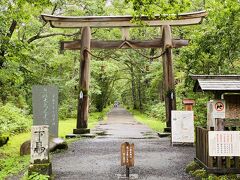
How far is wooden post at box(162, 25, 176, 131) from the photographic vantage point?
16.7 m

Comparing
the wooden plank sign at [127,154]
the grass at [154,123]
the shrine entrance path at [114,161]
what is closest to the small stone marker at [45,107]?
the shrine entrance path at [114,161]

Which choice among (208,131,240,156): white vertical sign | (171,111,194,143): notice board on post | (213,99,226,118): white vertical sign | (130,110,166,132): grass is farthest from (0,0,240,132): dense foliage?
(208,131,240,156): white vertical sign

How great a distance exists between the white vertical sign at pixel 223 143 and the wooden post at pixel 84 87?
10071 millimetres

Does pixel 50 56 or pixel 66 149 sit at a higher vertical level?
pixel 50 56

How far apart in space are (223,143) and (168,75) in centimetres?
984

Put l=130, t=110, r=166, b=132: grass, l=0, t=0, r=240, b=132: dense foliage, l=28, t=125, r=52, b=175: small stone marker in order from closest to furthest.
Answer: l=28, t=125, r=52, b=175: small stone marker < l=0, t=0, r=240, b=132: dense foliage < l=130, t=110, r=166, b=132: grass

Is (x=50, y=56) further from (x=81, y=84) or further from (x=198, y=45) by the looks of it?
(x=198, y=45)

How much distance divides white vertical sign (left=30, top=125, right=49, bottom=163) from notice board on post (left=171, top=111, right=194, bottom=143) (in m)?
6.73

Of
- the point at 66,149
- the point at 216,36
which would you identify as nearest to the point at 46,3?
the point at 66,149

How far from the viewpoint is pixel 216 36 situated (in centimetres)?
1423

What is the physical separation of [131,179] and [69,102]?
83.6 ft

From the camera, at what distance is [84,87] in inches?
656

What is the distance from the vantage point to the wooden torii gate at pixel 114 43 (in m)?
16.7

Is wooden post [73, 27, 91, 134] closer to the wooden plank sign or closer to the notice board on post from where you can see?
the notice board on post
